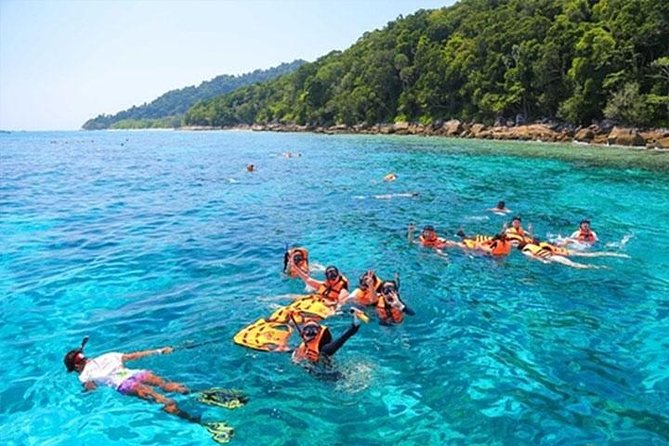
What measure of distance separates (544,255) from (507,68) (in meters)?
67.3

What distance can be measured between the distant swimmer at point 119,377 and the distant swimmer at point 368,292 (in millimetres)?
4199

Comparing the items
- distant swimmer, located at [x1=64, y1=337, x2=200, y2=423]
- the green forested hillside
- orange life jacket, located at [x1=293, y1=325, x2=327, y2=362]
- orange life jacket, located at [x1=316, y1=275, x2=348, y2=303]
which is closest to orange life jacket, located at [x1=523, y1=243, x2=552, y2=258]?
orange life jacket, located at [x1=316, y1=275, x2=348, y2=303]

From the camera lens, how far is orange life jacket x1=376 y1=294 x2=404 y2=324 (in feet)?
33.0

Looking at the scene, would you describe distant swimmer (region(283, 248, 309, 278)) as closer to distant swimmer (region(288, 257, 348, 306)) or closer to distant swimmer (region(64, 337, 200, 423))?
distant swimmer (region(288, 257, 348, 306))

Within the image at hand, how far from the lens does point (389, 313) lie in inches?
396

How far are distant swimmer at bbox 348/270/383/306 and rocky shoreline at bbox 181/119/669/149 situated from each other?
156ft

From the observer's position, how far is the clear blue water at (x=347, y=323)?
7.01 meters

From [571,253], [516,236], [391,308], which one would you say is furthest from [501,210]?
[391,308]

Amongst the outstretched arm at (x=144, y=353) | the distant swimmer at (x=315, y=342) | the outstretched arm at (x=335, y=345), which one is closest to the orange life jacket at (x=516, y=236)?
the distant swimmer at (x=315, y=342)

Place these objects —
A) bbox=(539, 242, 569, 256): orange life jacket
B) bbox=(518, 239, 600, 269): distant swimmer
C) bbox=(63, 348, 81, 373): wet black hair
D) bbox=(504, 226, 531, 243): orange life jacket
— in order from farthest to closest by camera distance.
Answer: bbox=(504, 226, 531, 243): orange life jacket → bbox=(539, 242, 569, 256): orange life jacket → bbox=(518, 239, 600, 269): distant swimmer → bbox=(63, 348, 81, 373): wet black hair

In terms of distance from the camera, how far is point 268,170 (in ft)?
131

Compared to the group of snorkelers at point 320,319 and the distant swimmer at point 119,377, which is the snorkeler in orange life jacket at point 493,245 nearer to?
the group of snorkelers at point 320,319

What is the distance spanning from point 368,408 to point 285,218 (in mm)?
14274

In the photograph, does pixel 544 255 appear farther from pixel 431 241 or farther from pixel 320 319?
pixel 320 319
